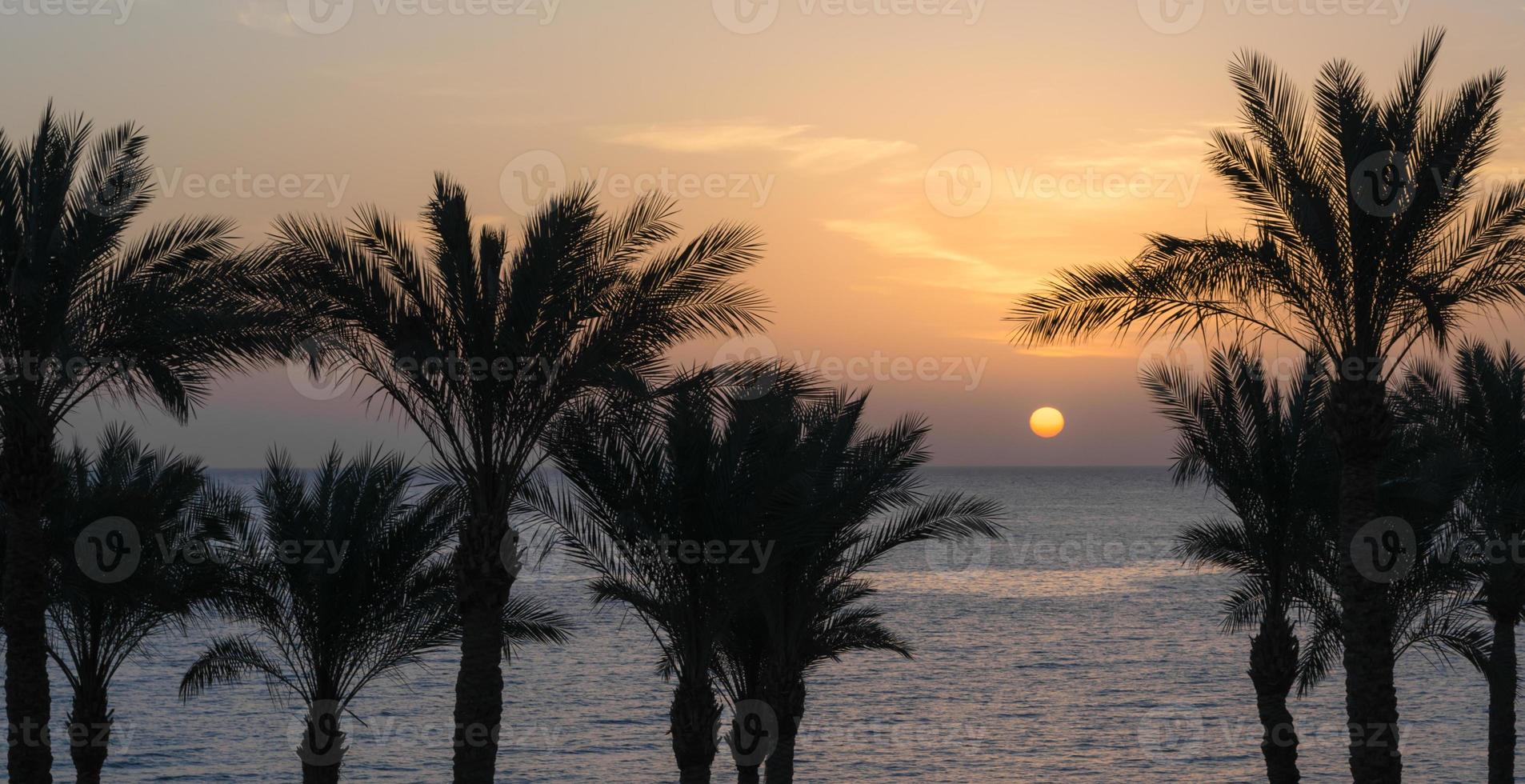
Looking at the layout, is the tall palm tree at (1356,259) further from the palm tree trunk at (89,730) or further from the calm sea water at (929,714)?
the calm sea water at (929,714)

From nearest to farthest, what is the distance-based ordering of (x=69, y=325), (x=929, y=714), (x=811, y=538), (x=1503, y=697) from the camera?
(x=69, y=325) < (x=811, y=538) < (x=1503, y=697) < (x=929, y=714)

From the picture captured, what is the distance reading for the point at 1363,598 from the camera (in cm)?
1336

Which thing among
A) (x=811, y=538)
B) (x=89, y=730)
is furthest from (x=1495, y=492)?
(x=89, y=730)

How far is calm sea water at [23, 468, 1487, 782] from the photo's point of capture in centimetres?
3650

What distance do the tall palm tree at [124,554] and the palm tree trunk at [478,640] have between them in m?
4.78

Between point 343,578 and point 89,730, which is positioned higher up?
point 343,578

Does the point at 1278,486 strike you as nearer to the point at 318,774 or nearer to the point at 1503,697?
the point at 1503,697

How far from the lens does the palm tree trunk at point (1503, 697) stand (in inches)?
763

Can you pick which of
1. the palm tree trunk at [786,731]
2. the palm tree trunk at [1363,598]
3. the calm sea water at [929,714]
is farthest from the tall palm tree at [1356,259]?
the calm sea water at [929,714]

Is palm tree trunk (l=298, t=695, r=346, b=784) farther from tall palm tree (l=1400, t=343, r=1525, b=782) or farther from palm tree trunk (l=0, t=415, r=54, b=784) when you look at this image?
tall palm tree (l=1400, t=343, r=1525, b=782)

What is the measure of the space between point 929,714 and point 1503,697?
26.7m

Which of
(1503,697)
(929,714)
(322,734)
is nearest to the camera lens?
(322,734)

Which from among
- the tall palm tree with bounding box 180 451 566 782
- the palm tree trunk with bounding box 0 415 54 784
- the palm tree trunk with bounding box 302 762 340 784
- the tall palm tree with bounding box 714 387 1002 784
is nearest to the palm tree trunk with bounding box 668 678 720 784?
the tall palm tree with bounding box 714 387 1002 784

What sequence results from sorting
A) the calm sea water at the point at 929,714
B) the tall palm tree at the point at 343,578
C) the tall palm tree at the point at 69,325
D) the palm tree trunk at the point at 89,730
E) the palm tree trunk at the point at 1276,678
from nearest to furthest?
the tall palm tree at the point at 69,325 < the tall palm tree at the point at 343,578 < the palm tree trunk at the point at 1276,678 < the palm tree trunk at the point at 89,730 < the calm sea water at the point at 929,714
